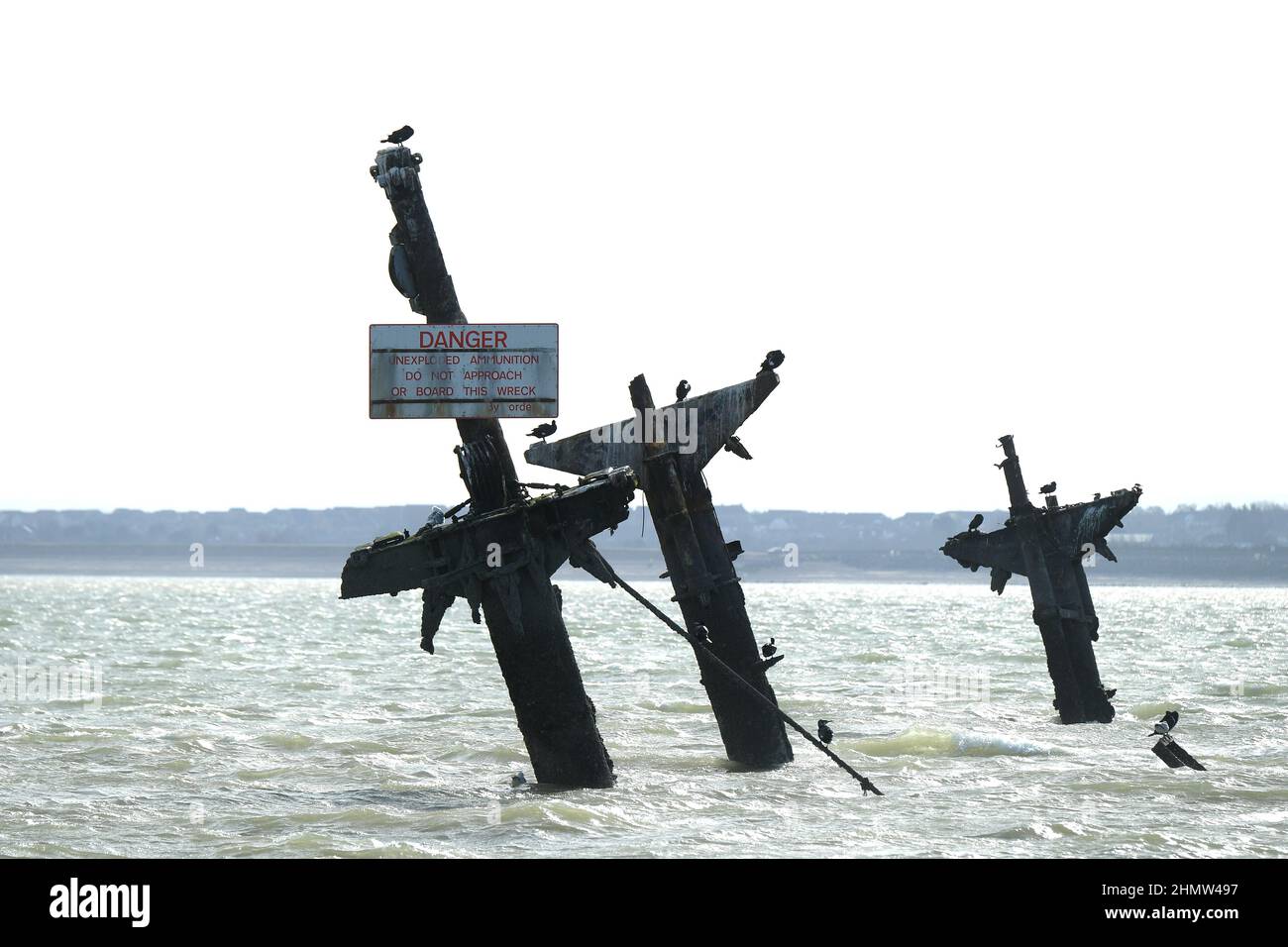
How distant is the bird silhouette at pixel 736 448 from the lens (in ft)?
57.1

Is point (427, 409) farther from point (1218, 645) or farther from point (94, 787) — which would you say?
point (1218, 645)

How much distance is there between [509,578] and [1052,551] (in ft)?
31.9

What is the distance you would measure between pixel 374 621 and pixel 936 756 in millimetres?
69085

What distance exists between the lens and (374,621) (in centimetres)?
8681

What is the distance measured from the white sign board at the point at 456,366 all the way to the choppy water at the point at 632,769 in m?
4.14

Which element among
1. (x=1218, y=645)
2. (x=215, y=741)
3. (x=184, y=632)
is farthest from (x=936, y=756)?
(x=184, y=632)

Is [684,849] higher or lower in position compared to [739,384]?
lower

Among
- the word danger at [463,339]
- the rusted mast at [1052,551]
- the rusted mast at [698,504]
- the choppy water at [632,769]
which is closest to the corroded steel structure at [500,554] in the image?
the word danger at [463,339]

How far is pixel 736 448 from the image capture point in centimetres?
1748

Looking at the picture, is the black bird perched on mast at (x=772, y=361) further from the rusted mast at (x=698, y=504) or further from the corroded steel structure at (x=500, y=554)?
the corroded steel structure at (x=500, y=554)
